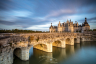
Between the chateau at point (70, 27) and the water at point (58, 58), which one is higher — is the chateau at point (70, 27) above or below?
above

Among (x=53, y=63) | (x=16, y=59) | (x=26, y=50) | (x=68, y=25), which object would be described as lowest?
(x=53, y=63)

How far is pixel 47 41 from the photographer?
25734mm

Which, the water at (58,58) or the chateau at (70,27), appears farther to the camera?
the chateau at (70,27)

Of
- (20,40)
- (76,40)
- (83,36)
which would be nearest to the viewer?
(20,40)

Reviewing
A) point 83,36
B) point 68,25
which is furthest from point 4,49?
point 68,25

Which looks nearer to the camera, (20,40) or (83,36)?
(20,40)

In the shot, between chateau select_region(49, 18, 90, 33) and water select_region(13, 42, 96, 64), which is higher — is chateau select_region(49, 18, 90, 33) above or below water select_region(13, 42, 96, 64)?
above

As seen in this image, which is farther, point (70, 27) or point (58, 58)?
point (70, 27)

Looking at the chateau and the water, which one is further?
the chateau

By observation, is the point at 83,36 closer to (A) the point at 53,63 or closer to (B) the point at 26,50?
(A) the point at 53,63

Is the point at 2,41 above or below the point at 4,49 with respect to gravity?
above

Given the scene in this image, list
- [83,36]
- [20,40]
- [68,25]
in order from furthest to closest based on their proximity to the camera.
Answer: [68,25]
[83,36]
[20,40]

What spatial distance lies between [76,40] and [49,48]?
104 ft

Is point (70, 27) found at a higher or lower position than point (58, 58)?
higher
